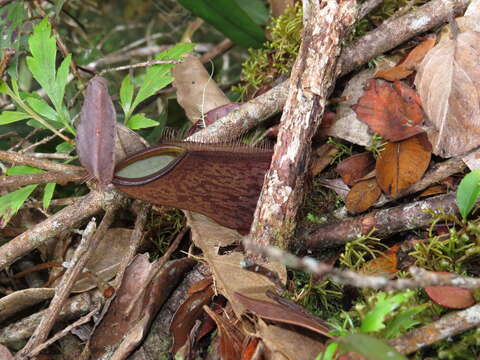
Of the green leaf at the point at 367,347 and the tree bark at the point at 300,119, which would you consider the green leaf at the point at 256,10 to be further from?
the green leaf at the point at 367,347

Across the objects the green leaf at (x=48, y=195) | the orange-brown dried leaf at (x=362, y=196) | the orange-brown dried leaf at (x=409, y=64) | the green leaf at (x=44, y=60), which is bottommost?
the orange-brown dried leaf at (x=362, y=196)

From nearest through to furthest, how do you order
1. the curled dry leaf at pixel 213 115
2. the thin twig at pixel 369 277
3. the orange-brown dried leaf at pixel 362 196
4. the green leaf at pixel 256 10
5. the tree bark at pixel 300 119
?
1. the thin twig at pixel 369 277
2. the tree bark at pixel 300 119
3. the orange-brown dried leaf at pixel 362 196
4. the curled dry leaf at pixel 213 115
5. the green leaf at pixel 256 10

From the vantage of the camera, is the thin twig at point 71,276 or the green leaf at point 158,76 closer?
the thin twig at point 71,276

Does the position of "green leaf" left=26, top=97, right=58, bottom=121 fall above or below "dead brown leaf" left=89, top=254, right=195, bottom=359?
above

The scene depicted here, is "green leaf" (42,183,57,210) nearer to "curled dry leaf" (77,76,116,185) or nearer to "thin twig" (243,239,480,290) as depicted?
"curled dry leaf" (77,76,116,185)

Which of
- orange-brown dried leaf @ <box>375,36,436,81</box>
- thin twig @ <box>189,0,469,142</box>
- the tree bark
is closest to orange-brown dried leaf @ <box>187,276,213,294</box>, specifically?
the tree bark

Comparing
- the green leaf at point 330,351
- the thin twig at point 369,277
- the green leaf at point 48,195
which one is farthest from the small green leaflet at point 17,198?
the green leaf at point 330,351
